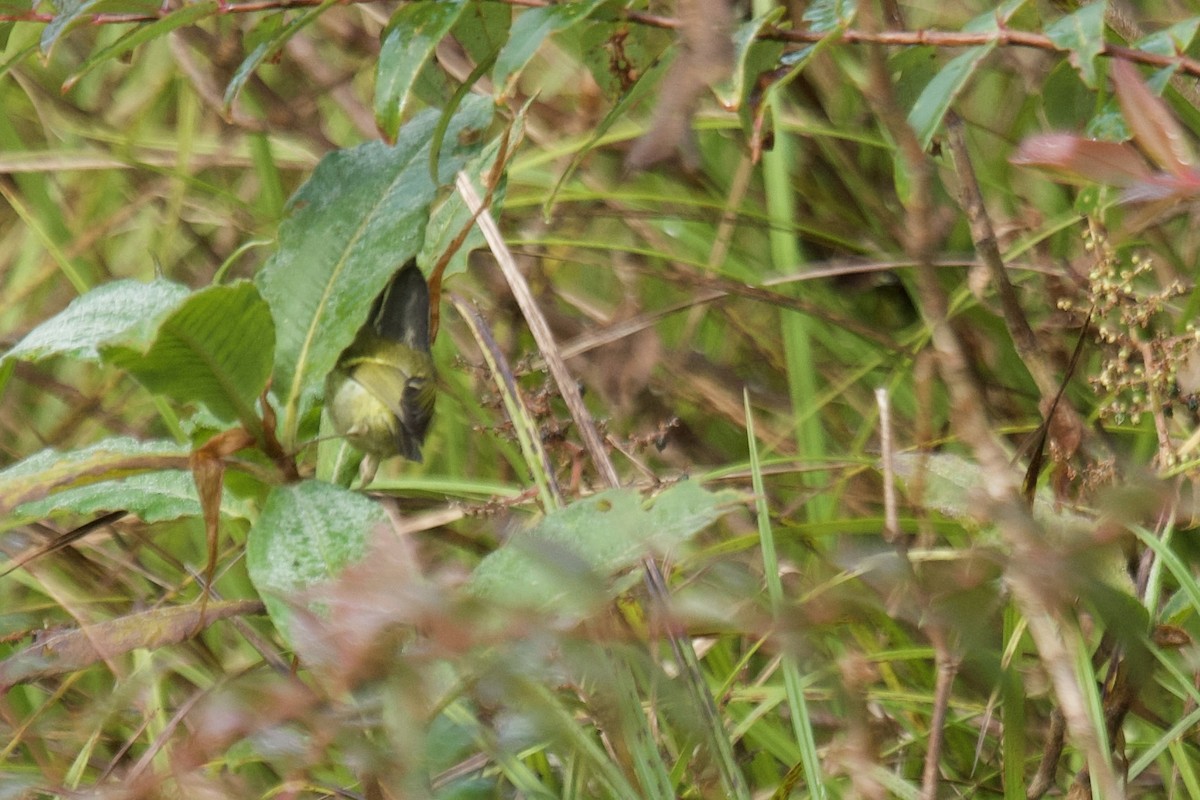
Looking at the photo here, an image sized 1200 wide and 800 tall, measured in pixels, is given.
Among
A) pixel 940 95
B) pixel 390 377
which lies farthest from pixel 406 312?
pixel 940 95

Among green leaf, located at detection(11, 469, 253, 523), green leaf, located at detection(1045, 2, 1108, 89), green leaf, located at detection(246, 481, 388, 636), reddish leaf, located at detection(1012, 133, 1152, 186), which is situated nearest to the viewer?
reddish leaf, located at detection(1012, 133, 1152, 186)

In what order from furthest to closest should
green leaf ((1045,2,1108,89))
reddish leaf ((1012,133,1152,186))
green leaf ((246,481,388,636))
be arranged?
green leaf ((246,481,388,636))
green leaf ((1045,2,1108,89))
reddish leaf ((1012,133,1152,186))

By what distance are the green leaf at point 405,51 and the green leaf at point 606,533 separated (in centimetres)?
26

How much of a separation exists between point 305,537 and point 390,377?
18cm

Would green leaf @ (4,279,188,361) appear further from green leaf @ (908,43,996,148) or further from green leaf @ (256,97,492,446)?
green leaf @ (908,43,996,148)

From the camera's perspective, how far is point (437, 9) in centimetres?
80

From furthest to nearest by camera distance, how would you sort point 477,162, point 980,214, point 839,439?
point 839,439
point 477,162
point 980,214

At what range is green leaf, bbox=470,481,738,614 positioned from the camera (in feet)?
2.25

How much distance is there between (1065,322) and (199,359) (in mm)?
962

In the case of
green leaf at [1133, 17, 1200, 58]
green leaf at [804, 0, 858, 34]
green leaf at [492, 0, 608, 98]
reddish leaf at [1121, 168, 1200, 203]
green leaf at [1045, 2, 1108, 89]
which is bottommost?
green leaf at [1133, 17, 1200, 58]

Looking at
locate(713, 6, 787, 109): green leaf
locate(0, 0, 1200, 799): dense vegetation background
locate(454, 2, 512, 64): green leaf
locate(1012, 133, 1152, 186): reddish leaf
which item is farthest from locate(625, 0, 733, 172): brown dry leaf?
locate(454, 2, 512, 64): green leaf

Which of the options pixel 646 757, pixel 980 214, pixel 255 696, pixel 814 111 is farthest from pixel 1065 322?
pixel 255 696

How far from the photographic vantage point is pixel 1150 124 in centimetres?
41

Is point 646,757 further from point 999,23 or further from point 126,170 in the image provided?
point 126,170
